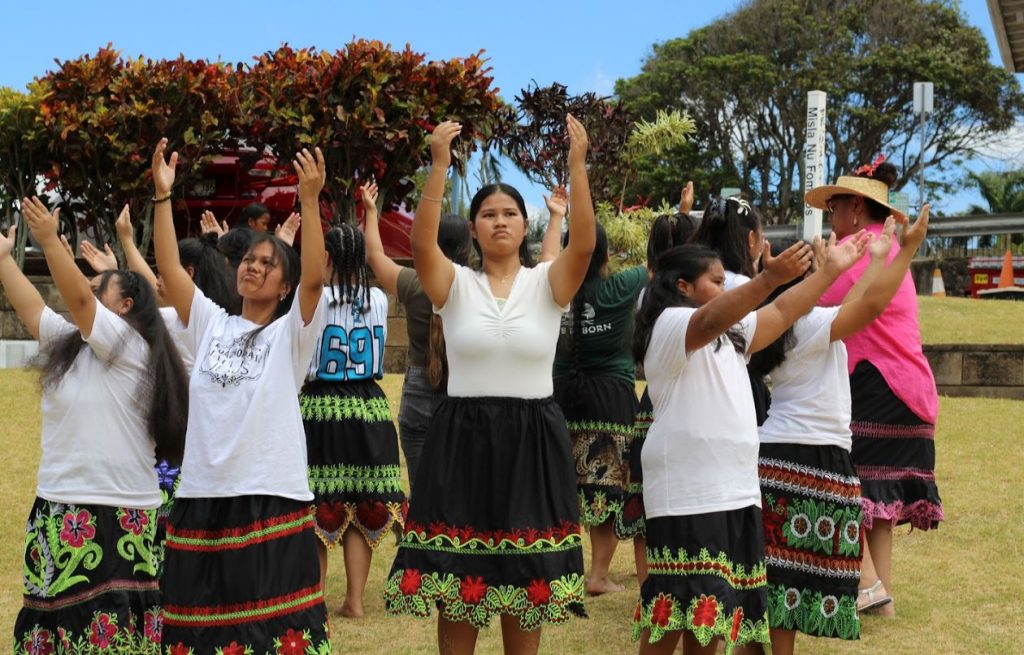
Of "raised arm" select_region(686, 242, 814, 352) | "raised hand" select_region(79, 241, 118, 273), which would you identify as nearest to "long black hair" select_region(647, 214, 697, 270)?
"raised arm" select_region(686, 242, 814, 352)

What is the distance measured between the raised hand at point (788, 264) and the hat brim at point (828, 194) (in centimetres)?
171

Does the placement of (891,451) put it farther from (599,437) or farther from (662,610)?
(662,610)

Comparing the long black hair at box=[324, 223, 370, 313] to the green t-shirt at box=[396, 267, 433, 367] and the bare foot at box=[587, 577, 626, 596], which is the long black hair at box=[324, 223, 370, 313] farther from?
the bare foot at box=[587, 577, 626, 596]

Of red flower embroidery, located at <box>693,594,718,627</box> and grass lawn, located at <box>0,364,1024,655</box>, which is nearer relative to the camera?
red flower embroidery, located at <box>693,594,718,627</box>

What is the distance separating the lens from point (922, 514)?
5641mm

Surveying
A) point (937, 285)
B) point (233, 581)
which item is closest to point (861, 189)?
point (233, 581)

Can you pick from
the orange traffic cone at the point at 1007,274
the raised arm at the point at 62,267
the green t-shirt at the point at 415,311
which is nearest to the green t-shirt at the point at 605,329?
the green t-shirt at the point at 415,311

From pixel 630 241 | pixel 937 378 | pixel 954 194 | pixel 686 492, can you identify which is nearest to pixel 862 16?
pixel 954 194

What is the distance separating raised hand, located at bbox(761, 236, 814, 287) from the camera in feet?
11.9

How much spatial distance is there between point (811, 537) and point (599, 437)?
1600 millimetres

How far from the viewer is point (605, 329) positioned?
20.3 ft

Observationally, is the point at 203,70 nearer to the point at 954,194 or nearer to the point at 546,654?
the point at 546,654

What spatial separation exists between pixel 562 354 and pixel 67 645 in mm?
2797

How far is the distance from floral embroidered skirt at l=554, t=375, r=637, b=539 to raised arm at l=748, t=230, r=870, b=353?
1979 millimetres
